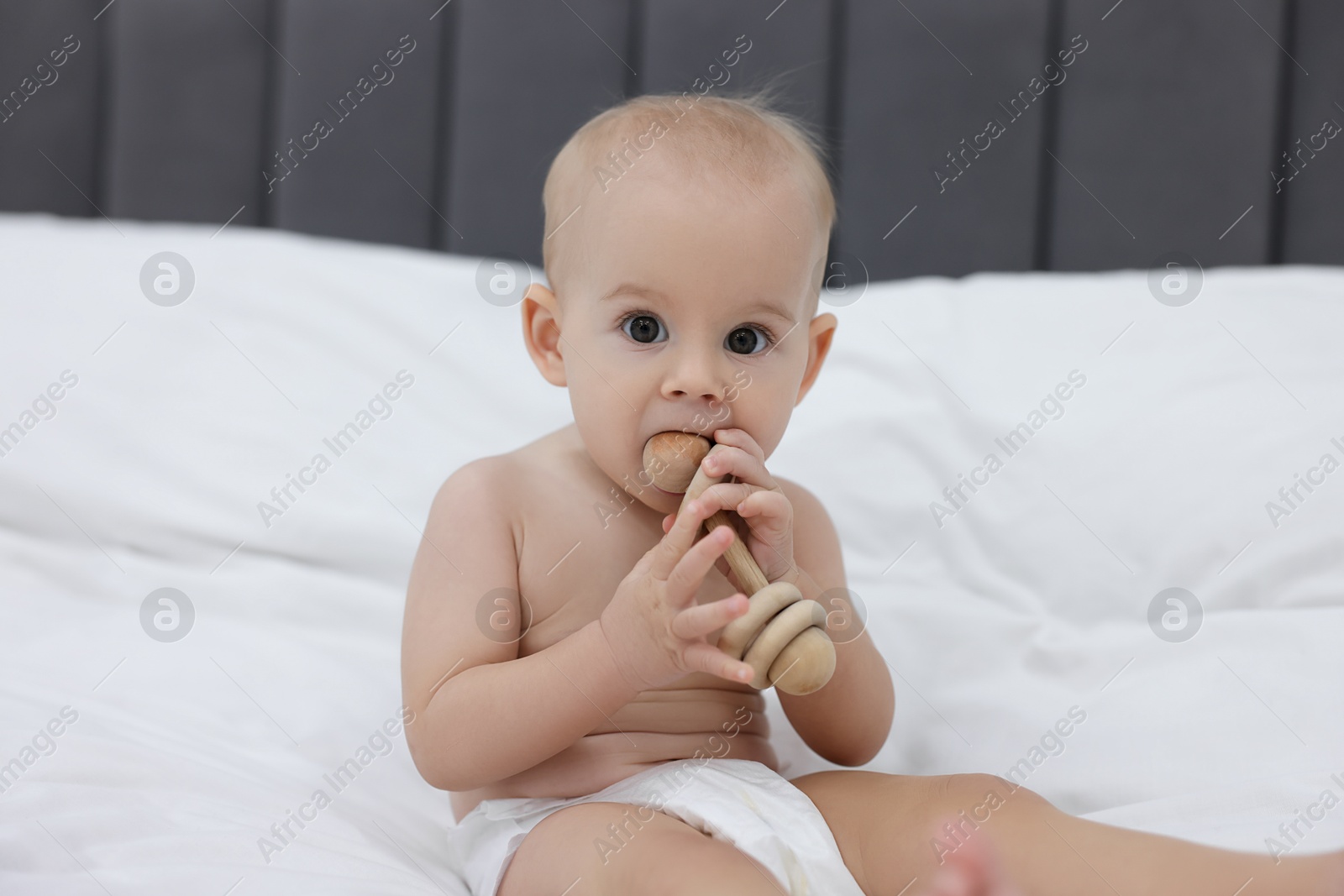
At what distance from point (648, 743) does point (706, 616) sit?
24cm

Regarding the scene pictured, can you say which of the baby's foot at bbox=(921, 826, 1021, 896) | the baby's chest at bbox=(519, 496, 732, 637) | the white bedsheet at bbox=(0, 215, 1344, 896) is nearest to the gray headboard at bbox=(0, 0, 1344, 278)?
the white bedsheet at bbox=(0, 215, 1344, 896)

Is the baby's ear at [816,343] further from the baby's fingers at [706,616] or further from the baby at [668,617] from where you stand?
the baby's fingers at [706,616]

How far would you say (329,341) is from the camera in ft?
4.19

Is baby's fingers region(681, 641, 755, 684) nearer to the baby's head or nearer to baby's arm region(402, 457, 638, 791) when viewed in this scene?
baby's arm region(402, 457, 638, 791)

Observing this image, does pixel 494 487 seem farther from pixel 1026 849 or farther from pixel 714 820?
pixel 1026 849

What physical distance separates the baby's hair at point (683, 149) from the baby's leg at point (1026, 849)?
417 mm

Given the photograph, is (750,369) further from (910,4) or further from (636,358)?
(910,4)

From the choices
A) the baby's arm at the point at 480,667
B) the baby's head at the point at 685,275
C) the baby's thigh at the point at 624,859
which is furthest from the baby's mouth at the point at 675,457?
the baby's thigh at the point at 624,859

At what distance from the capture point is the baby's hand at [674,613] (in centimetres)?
57

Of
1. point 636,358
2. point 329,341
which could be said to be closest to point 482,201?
point 329,341

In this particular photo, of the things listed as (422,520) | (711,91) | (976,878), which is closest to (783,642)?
(976,878)

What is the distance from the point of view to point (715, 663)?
1.89ft

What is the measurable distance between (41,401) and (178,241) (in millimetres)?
289

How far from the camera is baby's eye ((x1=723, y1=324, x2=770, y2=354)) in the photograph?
729 millimetres
